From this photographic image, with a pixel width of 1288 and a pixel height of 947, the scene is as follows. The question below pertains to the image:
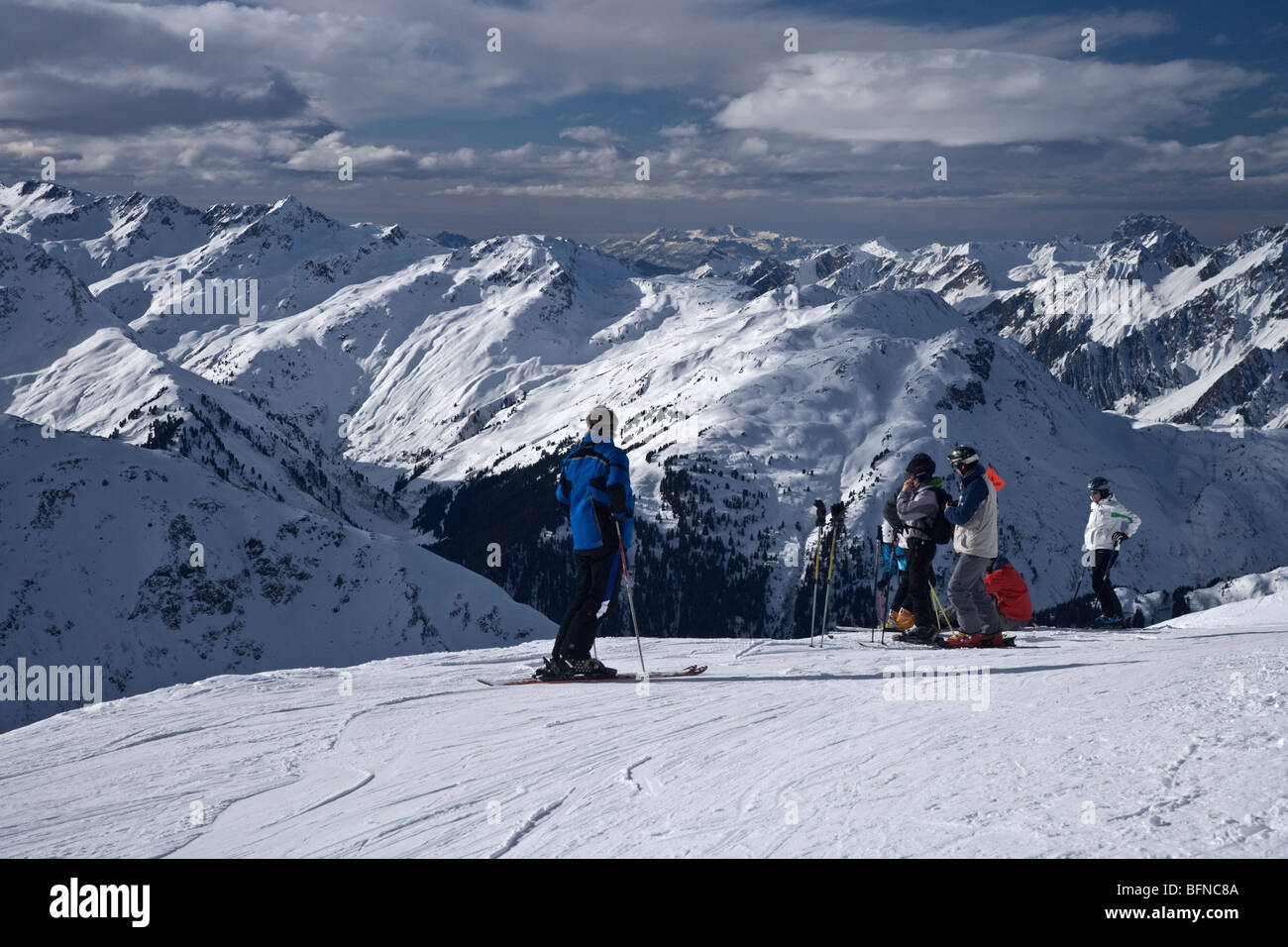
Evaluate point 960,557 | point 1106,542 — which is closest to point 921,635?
point 960,557

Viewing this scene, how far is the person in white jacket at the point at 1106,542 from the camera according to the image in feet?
54.9

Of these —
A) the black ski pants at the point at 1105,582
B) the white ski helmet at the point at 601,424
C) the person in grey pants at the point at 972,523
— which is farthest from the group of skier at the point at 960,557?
the white ski helmet at the point at 601,424

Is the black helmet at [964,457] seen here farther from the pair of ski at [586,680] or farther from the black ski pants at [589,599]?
the black ski pants at [589,599]

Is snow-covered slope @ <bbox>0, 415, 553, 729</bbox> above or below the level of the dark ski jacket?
below

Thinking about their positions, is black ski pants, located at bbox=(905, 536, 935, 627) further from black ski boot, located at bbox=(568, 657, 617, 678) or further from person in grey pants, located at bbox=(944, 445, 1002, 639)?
black ski boot, located at bbox=(568, 657, 617, 678)

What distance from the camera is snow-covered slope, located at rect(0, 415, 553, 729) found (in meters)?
92.7

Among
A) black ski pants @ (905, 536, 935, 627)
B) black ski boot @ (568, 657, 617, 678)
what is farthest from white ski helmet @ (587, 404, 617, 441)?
black ski pants @ (905, 536, 935, 627)

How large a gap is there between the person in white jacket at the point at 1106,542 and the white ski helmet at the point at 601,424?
11192 mm

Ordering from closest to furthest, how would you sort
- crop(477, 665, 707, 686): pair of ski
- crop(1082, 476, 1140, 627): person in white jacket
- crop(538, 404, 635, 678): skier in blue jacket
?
crop(538, 404, 635, 678): skier in blue jacket
crop(477, 665, 707, 686): pair of ski
crop(1082, 476, 1140, 627): person in white jacket

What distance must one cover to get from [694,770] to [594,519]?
4.66m
